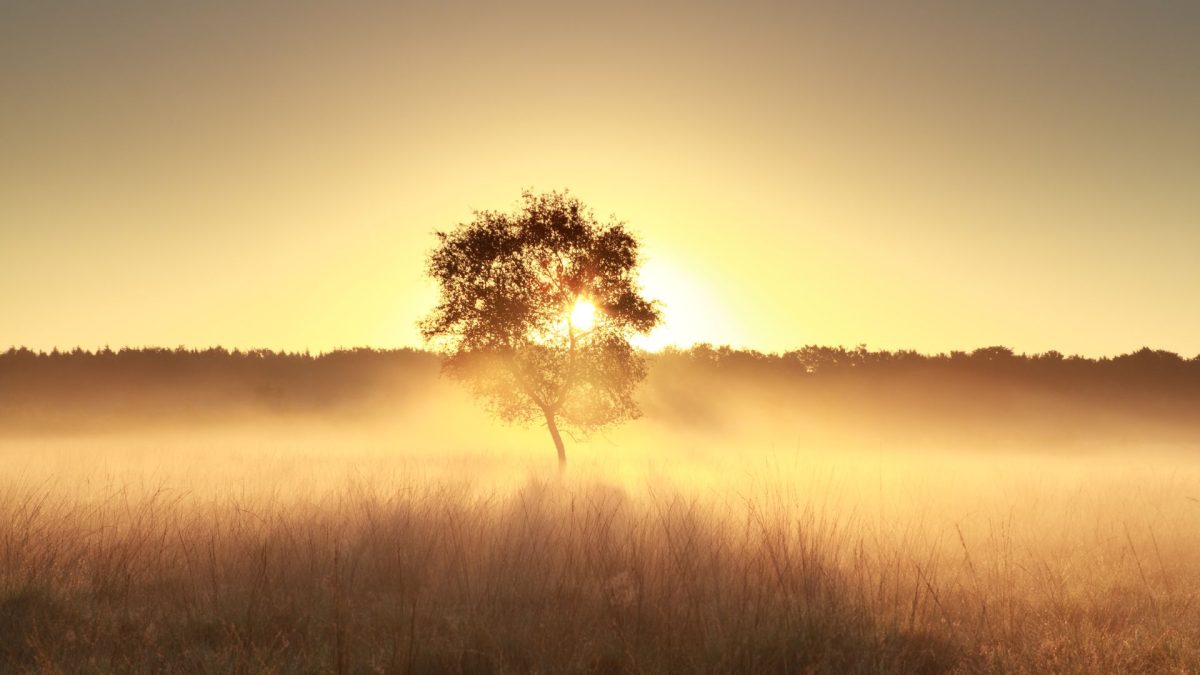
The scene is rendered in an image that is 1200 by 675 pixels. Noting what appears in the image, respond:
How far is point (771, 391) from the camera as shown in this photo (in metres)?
53.1

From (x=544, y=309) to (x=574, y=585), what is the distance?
54.0ft

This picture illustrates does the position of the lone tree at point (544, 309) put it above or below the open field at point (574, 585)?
above

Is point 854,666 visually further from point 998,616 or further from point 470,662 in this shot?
point 470,662

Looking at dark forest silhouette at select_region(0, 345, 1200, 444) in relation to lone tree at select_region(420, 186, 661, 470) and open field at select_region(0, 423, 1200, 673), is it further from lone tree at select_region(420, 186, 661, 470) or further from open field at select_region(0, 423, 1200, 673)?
open field at select_region(0, 423, 1200, 673)

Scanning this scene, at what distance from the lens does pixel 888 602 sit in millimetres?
6957

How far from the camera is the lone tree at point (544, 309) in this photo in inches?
911

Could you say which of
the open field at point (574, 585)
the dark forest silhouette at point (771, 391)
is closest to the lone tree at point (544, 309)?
the open field at point (574, 585)

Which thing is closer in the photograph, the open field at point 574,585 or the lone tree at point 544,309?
the open field at point 574,585

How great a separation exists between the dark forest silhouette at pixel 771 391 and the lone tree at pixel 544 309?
25.0 m

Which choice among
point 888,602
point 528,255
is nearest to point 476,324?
point 528,255

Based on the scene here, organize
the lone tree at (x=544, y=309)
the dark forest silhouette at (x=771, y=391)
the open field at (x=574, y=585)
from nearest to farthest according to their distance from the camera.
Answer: the open field at (x=574, y=585), the lone tree at (x=544, y=309), the dark forest silhouette at (x=771, y=391)

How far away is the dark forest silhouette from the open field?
123 ft

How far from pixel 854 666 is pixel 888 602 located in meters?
1.89

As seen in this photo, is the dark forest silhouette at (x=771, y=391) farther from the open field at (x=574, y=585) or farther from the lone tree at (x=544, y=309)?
the open field at (x=574, y=585)
